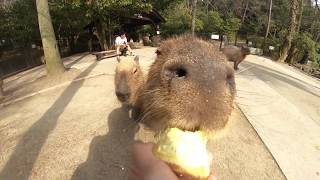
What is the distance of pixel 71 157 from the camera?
588cm

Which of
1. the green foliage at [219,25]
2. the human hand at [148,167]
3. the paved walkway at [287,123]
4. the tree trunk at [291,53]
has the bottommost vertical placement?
the tree trunk at [291,53]

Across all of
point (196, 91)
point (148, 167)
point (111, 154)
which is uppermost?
point (196, 91)

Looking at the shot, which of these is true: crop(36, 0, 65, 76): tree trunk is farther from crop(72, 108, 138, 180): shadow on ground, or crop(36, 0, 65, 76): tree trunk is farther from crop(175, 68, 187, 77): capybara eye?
crop(175, 68, 187, 77): capybara eye

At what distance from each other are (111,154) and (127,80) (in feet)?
4.29

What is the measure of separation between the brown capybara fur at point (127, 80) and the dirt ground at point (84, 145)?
18.1 inches

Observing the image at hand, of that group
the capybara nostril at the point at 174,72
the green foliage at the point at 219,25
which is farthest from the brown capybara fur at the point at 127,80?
the green foliage at the point at 219,25

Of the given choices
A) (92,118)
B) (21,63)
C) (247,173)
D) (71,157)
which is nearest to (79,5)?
(21,63)

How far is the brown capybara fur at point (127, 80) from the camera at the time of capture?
235 inches

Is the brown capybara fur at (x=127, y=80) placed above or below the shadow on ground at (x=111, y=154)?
above

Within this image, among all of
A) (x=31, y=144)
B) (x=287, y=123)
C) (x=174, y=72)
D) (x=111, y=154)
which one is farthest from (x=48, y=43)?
(x=174, y=72)

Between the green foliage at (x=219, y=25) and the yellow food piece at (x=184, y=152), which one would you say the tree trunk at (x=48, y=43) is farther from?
the green foliage at (x=219, y=25)

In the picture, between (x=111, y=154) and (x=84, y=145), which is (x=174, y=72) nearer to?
(x=111, y=154)

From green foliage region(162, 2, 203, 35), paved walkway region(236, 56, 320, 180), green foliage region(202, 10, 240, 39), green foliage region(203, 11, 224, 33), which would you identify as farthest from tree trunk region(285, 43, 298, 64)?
paved walkway region(236, 56, 320, 180)

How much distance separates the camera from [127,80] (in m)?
6.04
